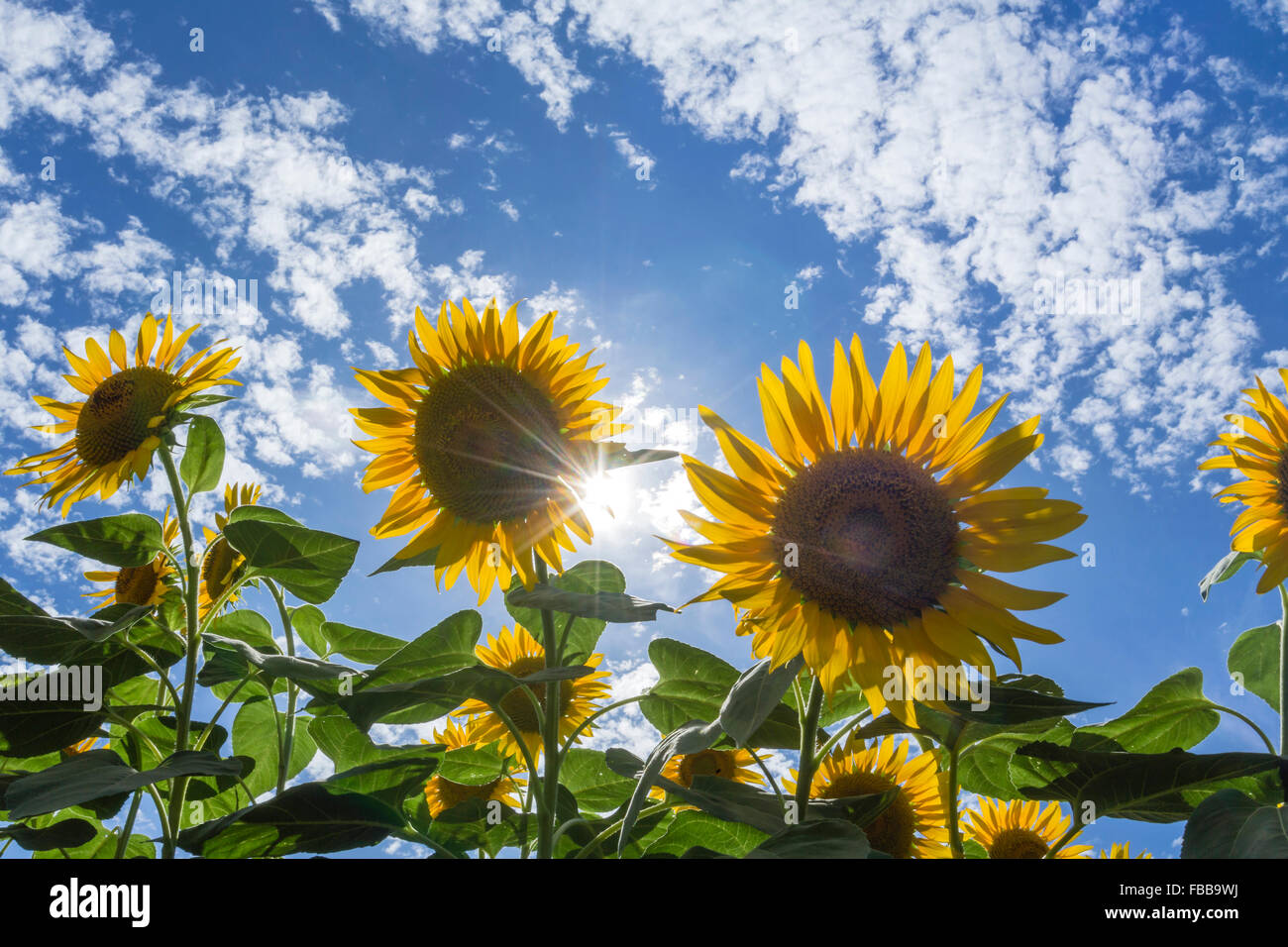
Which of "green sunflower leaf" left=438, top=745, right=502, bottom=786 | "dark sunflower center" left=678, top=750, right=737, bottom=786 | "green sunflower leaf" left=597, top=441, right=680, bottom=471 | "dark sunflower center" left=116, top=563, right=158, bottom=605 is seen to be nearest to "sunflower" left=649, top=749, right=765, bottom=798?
"dark sunflower center" left=678, top=750, right=737, bottom=786

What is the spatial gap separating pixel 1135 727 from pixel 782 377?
1.55 m

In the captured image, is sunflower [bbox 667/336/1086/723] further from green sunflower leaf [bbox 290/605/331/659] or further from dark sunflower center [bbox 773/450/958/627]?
green sunflower leaf [bbox 290/605/331/659]

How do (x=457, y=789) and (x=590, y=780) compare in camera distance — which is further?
(x=457, y=789)

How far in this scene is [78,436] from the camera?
3.01m

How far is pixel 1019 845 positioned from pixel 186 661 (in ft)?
9.07

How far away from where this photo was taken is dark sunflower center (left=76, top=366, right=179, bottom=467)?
286 cm

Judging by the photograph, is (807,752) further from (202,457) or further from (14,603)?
(14,603)

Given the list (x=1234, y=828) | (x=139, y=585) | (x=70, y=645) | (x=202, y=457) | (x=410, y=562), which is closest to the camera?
(x=1234, y=828)

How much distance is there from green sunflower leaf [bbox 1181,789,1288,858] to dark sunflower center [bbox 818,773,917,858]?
93cm

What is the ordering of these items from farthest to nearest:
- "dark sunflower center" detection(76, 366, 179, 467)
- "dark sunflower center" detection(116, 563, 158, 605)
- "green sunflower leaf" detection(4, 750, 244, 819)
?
"dark sunflower center" detection(116, 563, 158, 605)
"dark sunflower center" detection(76, 366, 179, 467)
"green sunflower leaf" detection(4, 750, 244, 819)

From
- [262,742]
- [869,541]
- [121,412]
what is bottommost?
[262,742]

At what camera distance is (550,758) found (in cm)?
203

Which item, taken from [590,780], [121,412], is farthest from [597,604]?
[121,412]
